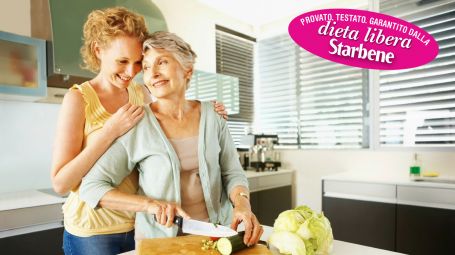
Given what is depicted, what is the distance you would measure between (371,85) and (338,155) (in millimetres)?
777

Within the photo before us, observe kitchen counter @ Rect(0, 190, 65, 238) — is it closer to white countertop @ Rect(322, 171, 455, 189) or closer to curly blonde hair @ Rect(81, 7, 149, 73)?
curly blonde hair @ Rect(81, 7, 149, 73)

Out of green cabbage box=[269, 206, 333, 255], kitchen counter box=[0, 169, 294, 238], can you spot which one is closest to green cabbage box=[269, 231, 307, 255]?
green cabbage box=[269, 206, 333, 255]

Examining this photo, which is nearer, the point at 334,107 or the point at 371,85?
the point at 371,85

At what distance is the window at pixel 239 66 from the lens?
3963 millimetres

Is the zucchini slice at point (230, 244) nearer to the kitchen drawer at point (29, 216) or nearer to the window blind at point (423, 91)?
the kitchen drawer at point (29, 216)

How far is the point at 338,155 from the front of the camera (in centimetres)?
341

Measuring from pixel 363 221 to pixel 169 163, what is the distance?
2.25 m

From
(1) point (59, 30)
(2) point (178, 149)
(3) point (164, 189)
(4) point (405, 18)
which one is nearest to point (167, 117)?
(2) point (178, 149)

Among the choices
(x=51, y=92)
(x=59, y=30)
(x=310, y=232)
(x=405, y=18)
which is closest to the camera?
(x=310, y=232)

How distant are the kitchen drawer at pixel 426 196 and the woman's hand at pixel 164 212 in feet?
7.08

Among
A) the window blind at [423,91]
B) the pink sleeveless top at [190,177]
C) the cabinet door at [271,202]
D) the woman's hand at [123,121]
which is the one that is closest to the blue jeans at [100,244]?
the pink sleeveless top at [190,177]

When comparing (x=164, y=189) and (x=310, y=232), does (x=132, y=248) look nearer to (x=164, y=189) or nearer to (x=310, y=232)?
(x=164, y=189)

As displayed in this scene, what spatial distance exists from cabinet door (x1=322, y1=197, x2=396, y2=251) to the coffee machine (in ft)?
2.60

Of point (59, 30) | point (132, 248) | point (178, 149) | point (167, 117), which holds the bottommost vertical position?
point (132, 248)
